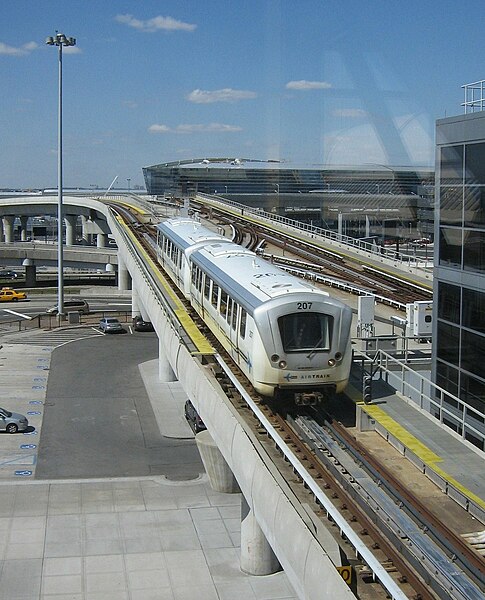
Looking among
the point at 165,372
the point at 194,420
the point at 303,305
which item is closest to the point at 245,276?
the point at 303,305

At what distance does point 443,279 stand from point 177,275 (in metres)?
11.9

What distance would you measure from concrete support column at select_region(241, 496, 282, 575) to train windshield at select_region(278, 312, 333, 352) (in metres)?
4.14

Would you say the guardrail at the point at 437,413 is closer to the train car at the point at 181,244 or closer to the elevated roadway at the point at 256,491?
the elevated roadway at the point at 256,491

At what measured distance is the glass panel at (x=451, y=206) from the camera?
44.3 ft

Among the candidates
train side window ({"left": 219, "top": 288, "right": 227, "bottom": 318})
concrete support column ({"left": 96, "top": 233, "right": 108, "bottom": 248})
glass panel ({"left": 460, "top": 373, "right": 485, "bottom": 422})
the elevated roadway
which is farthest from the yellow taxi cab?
glass panel ({"left": 460, "top": 373, "right": 485, "bottom": 422})

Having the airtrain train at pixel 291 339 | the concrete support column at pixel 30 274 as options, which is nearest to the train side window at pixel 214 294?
the airtrain train at pixel 291 339

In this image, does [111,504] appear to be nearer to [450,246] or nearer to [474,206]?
[450,246]

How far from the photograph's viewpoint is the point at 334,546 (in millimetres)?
8492

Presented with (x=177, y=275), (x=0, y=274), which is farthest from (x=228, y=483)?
(x=0, y=274)

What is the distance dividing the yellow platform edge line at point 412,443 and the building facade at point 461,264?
3.54 ft

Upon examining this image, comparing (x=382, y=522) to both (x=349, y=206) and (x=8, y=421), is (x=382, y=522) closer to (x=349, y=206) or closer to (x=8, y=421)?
(x=8, y=421)

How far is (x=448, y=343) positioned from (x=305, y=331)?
9.28 feet

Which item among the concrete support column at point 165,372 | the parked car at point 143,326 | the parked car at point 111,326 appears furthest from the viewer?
the parked car at point 143,326

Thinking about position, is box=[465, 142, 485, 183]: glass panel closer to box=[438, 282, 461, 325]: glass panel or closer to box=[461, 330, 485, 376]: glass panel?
box=[438, 282, 461, 325]: glass panel
